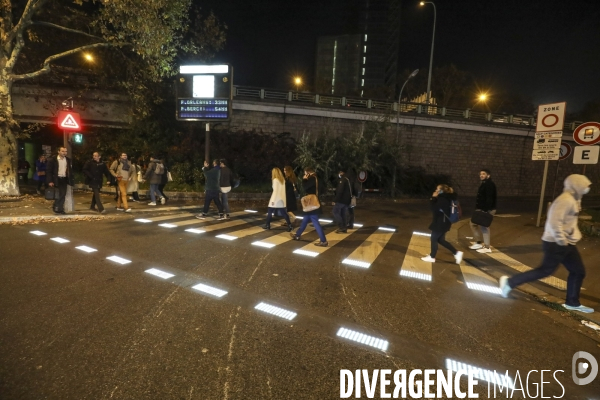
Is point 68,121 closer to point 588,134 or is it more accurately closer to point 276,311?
point 276,311

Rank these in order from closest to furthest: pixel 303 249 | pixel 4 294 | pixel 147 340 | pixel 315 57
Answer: pixel 147 340
pixel 4 294
pixel 303 249
pixel 315 57

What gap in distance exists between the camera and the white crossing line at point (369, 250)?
269 inches

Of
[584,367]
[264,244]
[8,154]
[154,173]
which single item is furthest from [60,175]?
[584,367]

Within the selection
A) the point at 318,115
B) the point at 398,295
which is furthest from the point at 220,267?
the point at 318,115

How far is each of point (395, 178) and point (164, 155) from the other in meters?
12.8

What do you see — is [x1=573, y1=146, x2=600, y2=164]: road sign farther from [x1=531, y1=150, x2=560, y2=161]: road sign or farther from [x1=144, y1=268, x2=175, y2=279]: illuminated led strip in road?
[x1=144, y1=268, x2=175, y2=279]: illuminated led strip in road

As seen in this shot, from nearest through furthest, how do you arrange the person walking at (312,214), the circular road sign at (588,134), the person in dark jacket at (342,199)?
1. the person walking at (312,214)
2. the circular road sign at (588,134)
3. the person in dark jacket at (342,199)

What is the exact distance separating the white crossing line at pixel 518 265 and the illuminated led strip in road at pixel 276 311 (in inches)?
178

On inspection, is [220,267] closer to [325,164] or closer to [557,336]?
[557,336]

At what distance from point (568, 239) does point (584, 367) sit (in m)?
1.74

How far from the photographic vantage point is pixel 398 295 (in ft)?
16.7

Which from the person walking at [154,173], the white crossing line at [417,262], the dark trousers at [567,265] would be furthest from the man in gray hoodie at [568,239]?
the person walking at [154,173]

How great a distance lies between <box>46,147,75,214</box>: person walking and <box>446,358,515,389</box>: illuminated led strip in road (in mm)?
11349

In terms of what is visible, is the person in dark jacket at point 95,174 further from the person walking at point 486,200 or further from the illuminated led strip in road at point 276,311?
the person walking at point 486,200
